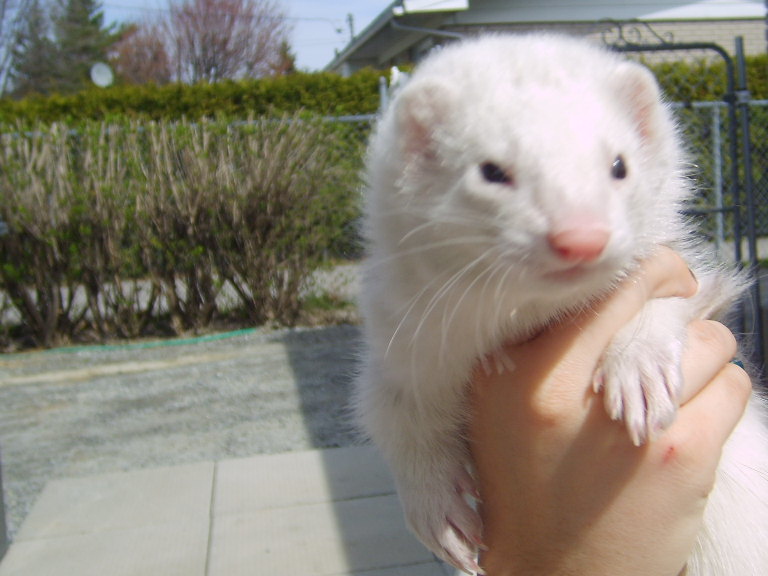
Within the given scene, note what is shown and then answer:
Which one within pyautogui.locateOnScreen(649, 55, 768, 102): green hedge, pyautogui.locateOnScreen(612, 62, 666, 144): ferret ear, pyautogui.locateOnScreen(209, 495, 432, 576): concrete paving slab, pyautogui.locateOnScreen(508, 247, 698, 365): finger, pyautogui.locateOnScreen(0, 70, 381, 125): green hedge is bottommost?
pyautogui.locateOnScreen(209, 495, 432, 576): concrete paving slab

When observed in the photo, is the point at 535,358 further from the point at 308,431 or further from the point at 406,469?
the point at 308,431

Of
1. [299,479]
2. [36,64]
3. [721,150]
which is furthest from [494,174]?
[36,64]

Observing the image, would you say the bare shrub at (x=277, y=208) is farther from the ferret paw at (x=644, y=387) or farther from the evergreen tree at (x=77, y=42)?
the evergreen tree at (x=77, y=42)

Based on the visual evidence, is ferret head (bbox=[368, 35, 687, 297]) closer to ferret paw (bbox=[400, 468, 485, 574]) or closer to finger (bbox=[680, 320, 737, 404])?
finger (bbox=[680, 320, 737, 404])

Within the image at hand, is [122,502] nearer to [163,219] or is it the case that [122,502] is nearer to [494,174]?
[494,174]

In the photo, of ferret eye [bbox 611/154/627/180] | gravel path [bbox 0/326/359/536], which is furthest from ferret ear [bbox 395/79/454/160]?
gravel path [bbox 0/326/359/536]

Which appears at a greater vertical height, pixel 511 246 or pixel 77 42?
pixel 77 42
